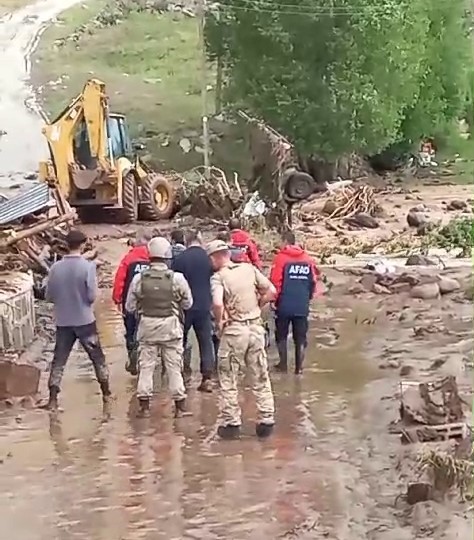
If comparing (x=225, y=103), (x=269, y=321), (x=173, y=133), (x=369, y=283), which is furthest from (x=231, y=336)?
(x=173, y=133)

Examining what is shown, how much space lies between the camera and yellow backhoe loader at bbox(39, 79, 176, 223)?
25.8 meters

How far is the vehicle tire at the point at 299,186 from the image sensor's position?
99.7ft

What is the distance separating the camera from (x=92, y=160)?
2639cm

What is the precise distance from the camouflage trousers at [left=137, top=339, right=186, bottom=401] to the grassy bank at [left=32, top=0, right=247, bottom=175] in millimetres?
27857

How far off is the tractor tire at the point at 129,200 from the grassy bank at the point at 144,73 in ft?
39.2

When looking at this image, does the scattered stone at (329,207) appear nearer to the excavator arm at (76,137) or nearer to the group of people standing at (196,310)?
the excavator arm at (76,137)

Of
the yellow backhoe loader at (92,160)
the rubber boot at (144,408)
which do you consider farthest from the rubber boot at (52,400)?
the yellow backhoe loader at (92,160)

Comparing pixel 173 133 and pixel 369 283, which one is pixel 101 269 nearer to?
pixel 369 283

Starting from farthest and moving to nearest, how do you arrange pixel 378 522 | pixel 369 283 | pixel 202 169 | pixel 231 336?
pixel 202 169 < pixel 369 283 < pixel 231 336 < pixel 378 522

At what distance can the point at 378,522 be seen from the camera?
8.28 meters

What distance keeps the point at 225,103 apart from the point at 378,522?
34.7 metres

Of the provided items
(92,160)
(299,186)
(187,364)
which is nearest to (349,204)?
(299,186)

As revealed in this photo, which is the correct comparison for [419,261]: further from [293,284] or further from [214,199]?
[293,284]

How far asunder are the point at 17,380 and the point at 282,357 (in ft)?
9.27
